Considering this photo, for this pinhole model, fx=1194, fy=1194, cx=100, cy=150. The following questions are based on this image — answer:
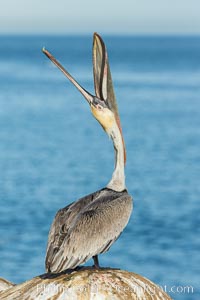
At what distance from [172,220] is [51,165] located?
9971 mm

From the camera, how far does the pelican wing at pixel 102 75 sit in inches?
397

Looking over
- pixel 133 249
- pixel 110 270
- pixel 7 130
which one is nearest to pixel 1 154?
pixel 7 130

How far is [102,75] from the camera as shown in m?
10.1

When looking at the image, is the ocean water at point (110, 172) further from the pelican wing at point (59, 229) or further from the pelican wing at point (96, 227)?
the pelican wing at point (59, 229)

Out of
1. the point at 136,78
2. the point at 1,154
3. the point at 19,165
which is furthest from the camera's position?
the point at 136,78

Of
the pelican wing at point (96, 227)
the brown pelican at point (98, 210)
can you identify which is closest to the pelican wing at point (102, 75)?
the brown pelican at point (98, 210)

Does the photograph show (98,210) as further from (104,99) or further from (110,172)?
(110,172)

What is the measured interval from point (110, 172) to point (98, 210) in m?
23.0

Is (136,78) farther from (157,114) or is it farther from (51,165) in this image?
(51,165)

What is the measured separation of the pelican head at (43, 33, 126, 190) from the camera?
10.0m

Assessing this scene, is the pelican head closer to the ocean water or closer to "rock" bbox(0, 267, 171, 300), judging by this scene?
"rock" bbox(0, 267, 171, 300)

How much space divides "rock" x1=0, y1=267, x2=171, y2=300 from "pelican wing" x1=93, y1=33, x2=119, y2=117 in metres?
1.42

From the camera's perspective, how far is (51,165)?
119 feet

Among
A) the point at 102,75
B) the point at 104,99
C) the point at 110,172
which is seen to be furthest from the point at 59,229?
the point at 110,172
